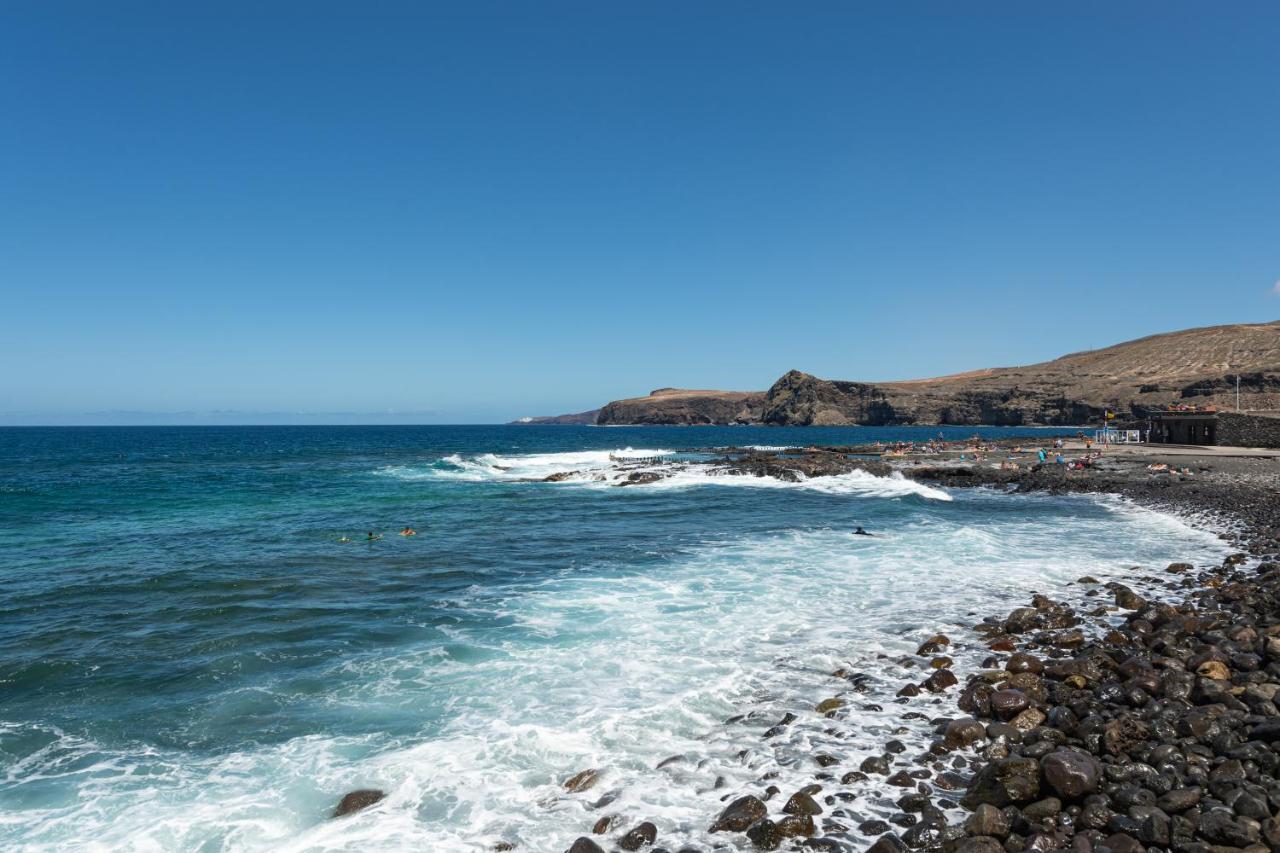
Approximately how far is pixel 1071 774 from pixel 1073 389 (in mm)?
148036

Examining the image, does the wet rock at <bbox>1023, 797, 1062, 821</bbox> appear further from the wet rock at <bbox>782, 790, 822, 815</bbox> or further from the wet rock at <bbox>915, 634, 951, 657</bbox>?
the wet rock at <bbox>915, 634, 951, 657</bbox>

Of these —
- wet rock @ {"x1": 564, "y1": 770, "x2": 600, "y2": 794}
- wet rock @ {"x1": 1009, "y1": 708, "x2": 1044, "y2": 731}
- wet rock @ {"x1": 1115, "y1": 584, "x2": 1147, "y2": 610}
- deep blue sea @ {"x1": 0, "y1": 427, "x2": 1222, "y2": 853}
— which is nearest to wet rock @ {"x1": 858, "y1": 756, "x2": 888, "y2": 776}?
deep blue sea @ {"x1": 0, "y1": 427, "x2": 1222, "y2": 853}

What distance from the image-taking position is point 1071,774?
6078 millimetres

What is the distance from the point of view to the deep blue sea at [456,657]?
23.0ft

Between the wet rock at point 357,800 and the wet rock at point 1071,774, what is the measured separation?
6625 millimetres

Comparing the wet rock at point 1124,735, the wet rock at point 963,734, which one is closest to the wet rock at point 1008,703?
the wet rock at point 963,734

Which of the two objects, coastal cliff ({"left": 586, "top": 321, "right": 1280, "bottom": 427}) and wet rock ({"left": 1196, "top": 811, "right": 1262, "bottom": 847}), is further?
coastal cliff ({"left": 586, "top": 321, "right": 1280, "bottom": 427})

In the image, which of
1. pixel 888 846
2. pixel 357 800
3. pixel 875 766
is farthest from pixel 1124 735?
pixel 357 800

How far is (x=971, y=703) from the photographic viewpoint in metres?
8.47

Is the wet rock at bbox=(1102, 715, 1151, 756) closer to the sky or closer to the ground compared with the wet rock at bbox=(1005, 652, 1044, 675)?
closer to the sky

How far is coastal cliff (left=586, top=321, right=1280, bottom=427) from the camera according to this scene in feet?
326

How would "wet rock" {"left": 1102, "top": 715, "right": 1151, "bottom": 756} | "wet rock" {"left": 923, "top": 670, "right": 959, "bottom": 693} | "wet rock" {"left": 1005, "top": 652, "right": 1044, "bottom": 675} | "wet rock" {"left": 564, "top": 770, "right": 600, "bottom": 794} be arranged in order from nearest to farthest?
"wet rock" {"left": 1102, "top": 715, "right": 1151, "bottom": 756} → "wet rock" {"left": 564, "top": 770, "right": 600, "bottom": 794} → "wet rock" {"left": 923, "top": 670, "right": 959, "bottom": 693} → "wet rock" {"left": 1005, "top": 652, "right": 1044, "bottom": 675}

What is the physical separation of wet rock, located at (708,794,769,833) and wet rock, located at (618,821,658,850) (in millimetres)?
565

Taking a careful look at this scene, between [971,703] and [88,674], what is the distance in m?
13.3
